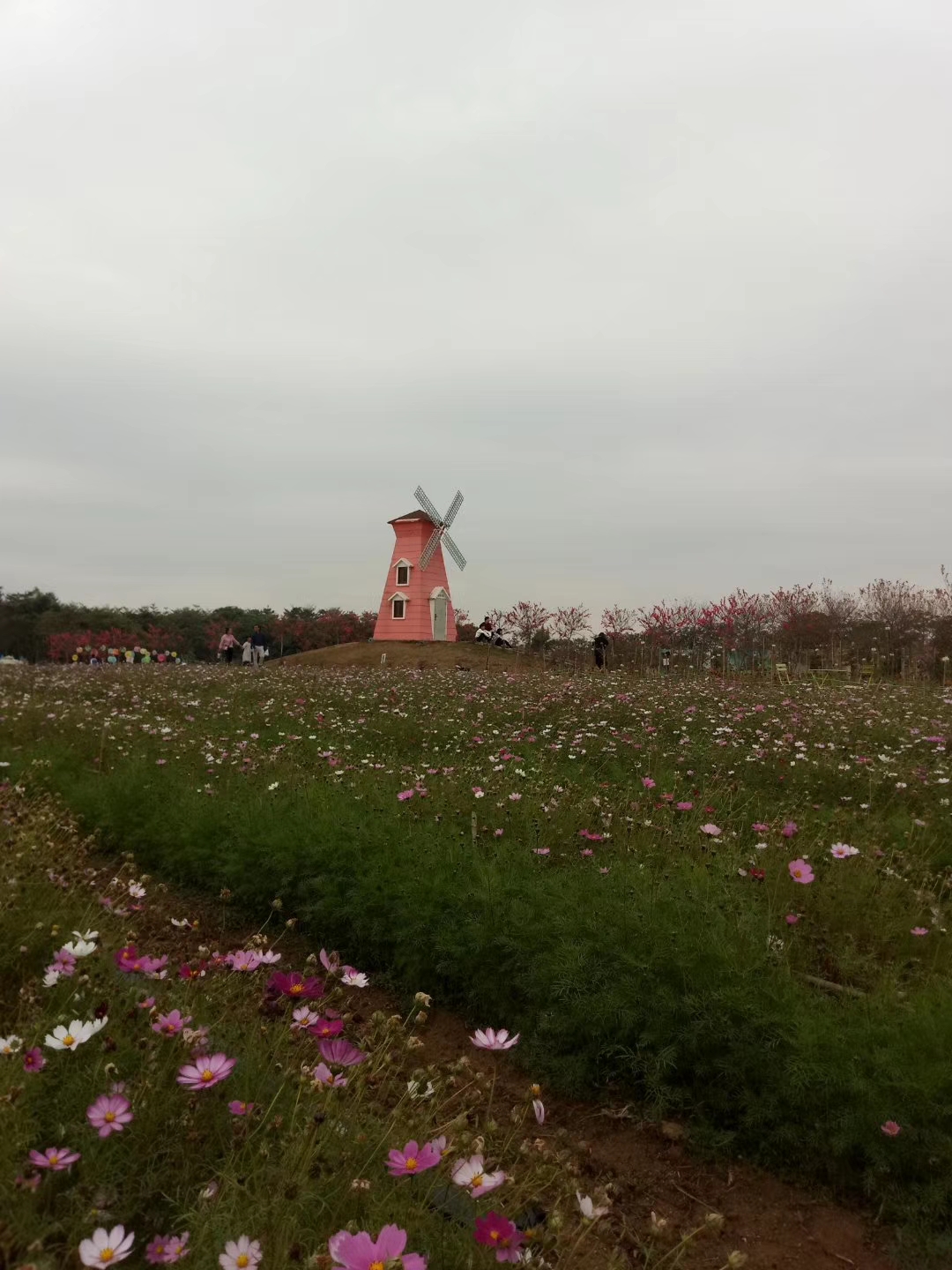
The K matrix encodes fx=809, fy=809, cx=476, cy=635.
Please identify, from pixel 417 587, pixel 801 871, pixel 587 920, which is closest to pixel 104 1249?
pixel 587 920

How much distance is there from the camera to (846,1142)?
2428mm

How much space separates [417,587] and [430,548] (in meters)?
1.86

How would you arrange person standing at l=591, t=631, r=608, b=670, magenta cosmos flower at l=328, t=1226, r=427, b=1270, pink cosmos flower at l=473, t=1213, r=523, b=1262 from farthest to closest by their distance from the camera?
person standing at l=591, t=631, r=608, b=670, pink cosmos flower at l=473, t=1213, r=523, b=1262, magenta cosmos flower at l=328, t=1226, r=427, b=1270

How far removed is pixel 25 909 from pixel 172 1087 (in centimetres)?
151

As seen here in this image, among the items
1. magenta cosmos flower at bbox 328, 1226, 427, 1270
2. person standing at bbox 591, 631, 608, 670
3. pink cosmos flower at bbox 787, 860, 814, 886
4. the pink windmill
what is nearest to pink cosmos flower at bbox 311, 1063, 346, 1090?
magenta cosmos flower at bbox 328, 1226, 427, 1270

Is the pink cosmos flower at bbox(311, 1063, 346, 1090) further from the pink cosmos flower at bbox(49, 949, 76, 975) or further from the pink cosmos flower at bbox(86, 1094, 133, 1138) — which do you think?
the pink cosmos flower at bbox(49, 949, 76, 975)

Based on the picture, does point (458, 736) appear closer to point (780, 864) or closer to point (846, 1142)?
point (780, 864)

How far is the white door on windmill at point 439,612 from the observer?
33406 millimetres

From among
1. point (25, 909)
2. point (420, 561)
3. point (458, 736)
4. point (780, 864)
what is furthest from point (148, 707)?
point (420, 561)

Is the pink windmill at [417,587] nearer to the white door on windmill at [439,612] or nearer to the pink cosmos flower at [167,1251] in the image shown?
the white door on windmill at [439,612]

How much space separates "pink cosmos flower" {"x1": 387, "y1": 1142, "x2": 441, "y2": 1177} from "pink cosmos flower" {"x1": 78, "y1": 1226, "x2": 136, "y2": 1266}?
0.46 meters

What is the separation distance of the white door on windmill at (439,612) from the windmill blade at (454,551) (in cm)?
216

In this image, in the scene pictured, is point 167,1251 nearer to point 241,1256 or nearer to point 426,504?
point 241,1256

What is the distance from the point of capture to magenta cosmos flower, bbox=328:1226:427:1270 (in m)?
1.26
